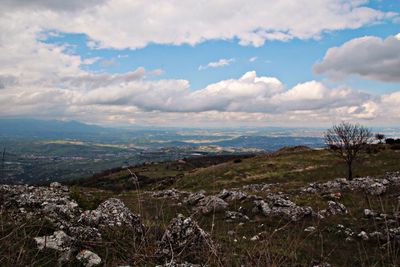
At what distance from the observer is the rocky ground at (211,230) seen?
4.04 meters

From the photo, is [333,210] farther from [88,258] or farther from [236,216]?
[88,258]

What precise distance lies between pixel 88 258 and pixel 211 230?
405 cm

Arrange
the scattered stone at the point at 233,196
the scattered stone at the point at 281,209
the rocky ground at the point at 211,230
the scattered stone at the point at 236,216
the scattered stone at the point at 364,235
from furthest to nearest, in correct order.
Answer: the scattered stone at the point at 233,196
the scattered stone at the point at 236,216
the scattered stone at the point at 281,209
the scattered stone at the point at 364,235
the rocky ground at the point at 211,230

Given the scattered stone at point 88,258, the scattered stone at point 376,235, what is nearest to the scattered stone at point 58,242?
the scattered stone at point 88,258

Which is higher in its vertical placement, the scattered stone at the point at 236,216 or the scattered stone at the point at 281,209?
the scattered stone at the point at 281,209

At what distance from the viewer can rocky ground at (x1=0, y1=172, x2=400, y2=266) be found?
13.2 ft

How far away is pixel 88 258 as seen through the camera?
6.19 m

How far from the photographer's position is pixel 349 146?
1470 inches

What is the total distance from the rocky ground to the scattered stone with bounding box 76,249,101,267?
18mm

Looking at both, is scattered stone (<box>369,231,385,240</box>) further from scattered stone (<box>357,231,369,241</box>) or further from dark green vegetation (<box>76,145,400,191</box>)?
dark green vegetation (<box>76,145,400,191</box>)

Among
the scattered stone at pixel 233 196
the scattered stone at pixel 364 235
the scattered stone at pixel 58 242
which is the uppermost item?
the scattered stone at pixel 58 242

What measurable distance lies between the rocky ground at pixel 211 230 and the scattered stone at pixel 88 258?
18 millimetres

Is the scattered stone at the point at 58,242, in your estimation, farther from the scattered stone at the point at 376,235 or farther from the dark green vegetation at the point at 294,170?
the dark green vegetation at the point at 294,170

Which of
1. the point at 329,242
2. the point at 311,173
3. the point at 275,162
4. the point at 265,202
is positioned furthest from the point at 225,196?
the point at 275,162
